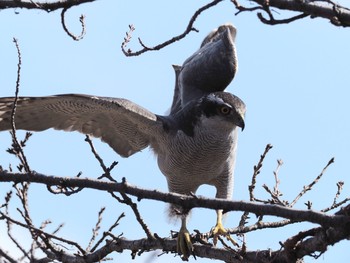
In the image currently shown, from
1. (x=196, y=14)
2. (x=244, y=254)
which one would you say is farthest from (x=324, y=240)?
Answer: (x=196, y=14)

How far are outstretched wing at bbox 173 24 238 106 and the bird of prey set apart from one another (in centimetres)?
55

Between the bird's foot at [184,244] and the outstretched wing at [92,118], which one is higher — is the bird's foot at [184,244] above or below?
below

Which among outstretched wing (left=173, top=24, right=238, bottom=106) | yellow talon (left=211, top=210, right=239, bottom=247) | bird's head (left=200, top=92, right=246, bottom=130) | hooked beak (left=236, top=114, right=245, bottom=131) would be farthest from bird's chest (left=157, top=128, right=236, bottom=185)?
outstretched wing (left=173, top=24, right=238, bottom=106)

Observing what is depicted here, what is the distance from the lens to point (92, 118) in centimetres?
703

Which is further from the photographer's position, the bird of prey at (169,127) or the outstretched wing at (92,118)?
the bird of prey at (169,127)

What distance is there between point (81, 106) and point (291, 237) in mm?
3292

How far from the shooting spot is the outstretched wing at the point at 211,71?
7.70 metres

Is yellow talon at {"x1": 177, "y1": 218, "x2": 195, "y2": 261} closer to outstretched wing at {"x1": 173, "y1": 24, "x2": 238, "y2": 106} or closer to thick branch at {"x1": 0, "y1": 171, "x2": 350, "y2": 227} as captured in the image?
outstretched wing at {"x1": 173, "y1": 24, "x2": 238, "y2": 106}

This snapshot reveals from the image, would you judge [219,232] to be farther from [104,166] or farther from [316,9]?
[316,9]

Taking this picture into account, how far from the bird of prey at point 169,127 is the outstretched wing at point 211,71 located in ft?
1.79

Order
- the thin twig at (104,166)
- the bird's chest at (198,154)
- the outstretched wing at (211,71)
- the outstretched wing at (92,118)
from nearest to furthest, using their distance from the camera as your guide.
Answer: the thin twig at (104,166)
the outstretched wing at (92,118)
the bird's chest at (198,154)
the outstretched wing at (211,71)

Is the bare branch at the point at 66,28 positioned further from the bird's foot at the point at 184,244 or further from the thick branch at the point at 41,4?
the bird's foot at the point at 184,244

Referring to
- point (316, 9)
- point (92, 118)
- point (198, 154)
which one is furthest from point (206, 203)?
point (92, 118)

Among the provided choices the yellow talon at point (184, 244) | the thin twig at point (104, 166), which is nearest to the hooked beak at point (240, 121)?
the yellow talon at point (184, 244)
